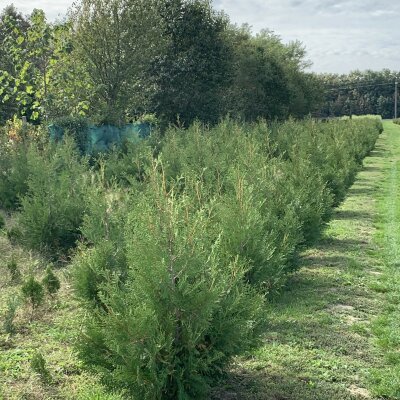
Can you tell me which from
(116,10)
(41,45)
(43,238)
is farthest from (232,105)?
(43,238)

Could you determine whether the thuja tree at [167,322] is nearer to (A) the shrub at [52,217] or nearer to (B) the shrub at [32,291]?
(B) the shrub at [32,291]

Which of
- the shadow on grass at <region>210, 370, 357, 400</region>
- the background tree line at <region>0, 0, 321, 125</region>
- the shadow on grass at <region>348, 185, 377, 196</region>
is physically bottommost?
the shadow on grass at <region>348, 185, 377, 196</region>

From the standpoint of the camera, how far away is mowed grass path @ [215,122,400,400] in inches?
177

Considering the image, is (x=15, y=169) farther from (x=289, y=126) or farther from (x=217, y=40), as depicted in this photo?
(x=217, y=40)

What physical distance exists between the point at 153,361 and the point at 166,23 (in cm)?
2763

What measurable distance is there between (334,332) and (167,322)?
2799 millimetres

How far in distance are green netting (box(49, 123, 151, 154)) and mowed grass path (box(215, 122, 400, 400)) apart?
1057 cm

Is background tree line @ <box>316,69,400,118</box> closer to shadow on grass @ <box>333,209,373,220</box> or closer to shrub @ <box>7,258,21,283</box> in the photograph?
shadow on grass @ <box>333,209,373,220</box>

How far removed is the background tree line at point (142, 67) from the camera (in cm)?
1681

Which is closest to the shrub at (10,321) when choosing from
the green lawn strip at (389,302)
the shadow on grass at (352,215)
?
the green lawn strip at (389,302)

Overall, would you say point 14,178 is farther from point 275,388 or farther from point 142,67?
point 142,67

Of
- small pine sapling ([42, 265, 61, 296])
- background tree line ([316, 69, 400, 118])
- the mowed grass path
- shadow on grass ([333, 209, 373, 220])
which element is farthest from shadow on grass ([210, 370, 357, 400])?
background tree line ([316, 69, 400, 118])

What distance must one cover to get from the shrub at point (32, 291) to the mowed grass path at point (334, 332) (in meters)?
2.59

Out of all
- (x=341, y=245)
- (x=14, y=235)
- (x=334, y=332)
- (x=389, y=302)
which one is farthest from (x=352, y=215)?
(x=14, y=235)
